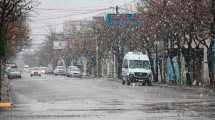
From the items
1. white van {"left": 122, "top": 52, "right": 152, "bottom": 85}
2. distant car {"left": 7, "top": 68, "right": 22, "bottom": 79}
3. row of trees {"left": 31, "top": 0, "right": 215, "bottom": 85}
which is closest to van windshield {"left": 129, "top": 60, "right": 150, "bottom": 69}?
white van {"left": 122, "top": 52, "right": 152, "bottom": 85}

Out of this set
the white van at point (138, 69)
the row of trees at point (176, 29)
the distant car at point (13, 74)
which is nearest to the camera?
the row of trees at point (176, 29)

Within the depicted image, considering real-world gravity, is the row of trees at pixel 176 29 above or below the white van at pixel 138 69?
above

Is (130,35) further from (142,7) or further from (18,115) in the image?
(18,115)

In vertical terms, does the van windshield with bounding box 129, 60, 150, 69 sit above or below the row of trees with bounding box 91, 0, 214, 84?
below

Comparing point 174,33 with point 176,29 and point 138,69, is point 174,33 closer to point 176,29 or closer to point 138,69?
point 176,29

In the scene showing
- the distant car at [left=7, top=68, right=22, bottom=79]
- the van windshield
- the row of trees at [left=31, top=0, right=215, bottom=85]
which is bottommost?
the distant car at [left=7, top=68, right=22, bottom=79]

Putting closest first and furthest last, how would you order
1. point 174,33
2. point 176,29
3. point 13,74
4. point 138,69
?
1. point 176,29
2. point 174,33
3. point 138,69
4. point 13,74

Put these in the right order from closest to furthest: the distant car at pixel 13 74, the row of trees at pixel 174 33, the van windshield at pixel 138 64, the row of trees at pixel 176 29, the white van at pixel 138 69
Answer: the row of trees at pixel 176 29 < the row of trees at pixel 174 33 < the white van at pixel 138 69 < the van windshield at pixel 138 64 < the distant car at pixel 13 74

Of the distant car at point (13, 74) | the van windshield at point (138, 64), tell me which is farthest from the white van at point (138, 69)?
the distant car at point (13, 74)

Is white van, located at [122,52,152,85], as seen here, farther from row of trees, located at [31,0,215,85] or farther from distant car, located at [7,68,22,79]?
distant car, located at [7,68,22,79]

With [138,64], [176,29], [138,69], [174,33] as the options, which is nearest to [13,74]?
[138,64]

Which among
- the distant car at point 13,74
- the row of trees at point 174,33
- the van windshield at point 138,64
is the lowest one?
the distant car at point 13,74

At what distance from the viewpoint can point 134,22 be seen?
74750 millimetres

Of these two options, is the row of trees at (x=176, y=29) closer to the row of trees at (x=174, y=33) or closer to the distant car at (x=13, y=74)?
the row of trees at (x=174, y=33)
